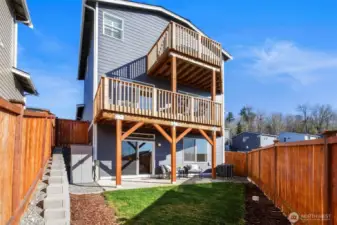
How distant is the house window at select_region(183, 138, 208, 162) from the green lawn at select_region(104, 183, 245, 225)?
514 cm

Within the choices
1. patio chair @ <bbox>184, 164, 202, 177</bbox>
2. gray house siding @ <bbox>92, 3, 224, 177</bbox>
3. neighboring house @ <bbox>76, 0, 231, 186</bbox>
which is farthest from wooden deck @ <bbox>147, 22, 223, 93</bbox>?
patio chair @ <bbox>184, 164, 202, 177</bbox>

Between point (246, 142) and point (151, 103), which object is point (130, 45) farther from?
point (246, 142)

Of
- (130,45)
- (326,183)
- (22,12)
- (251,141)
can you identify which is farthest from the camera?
(251,141)

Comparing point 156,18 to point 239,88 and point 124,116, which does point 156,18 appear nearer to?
point 124,116

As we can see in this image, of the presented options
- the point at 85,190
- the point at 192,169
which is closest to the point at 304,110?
the point at 192,169

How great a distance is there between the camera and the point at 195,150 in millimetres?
14180

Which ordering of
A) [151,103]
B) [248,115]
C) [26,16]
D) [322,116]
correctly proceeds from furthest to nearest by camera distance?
[248,115], [322,116], [26,16], [151,103]

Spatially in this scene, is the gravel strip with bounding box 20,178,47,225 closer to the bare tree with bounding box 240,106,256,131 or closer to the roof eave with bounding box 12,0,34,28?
the roof eave with bounding box 12,0,34,28

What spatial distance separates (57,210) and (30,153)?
0.91 metres

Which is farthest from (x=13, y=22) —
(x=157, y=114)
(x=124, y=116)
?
(x=157, y=114)

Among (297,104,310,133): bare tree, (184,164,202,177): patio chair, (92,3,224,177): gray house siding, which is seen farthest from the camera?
(297,104,310,133): bare tree

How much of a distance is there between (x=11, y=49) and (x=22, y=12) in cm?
183

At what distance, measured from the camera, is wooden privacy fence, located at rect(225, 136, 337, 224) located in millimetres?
3252

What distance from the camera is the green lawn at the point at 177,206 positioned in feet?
17.8
